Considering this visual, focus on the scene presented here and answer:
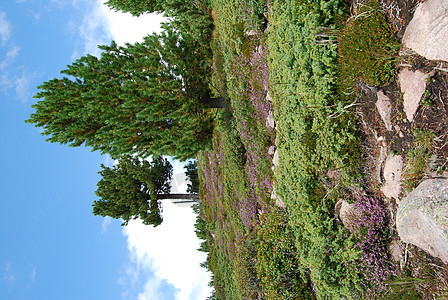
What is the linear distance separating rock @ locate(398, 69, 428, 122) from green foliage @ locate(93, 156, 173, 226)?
810 inches

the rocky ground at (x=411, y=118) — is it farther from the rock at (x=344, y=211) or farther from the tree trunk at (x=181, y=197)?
the tree trunk at (x=181, y=197)

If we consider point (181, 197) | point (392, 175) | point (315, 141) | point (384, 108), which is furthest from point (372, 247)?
point (181, 197)

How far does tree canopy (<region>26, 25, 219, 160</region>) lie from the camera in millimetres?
12047

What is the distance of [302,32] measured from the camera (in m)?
7.99

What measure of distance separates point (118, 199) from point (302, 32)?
67.3ft

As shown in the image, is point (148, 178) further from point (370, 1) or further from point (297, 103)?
point (370, 1)

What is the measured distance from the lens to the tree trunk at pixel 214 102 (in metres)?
14.3

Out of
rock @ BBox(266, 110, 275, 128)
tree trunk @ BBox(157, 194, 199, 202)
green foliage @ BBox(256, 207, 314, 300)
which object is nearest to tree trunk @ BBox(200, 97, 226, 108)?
rock @ BBox(266, 110, 275, 128)

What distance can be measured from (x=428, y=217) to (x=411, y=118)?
1948mm

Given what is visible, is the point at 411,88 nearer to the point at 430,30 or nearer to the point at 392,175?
the point at 430,30

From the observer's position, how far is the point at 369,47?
625 cm

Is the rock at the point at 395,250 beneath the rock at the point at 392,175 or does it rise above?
beneath

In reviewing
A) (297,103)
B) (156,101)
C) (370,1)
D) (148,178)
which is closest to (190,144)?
(156,101)

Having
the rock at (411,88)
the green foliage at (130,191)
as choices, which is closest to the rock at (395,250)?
the rock at (411,88)
